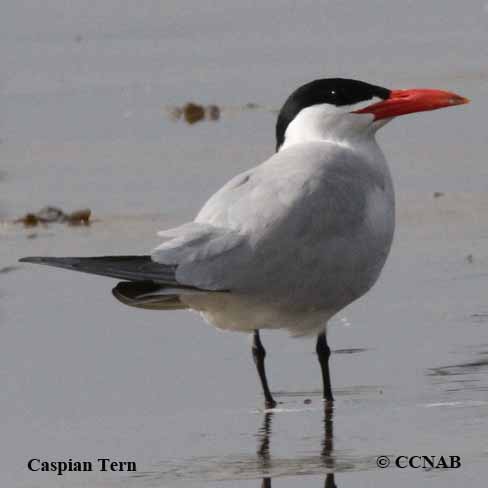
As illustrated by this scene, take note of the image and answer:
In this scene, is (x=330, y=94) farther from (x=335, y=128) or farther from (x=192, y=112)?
(x=192, y=112)

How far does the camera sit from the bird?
564cm

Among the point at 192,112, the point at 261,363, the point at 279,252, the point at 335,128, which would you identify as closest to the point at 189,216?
the point at 335,128

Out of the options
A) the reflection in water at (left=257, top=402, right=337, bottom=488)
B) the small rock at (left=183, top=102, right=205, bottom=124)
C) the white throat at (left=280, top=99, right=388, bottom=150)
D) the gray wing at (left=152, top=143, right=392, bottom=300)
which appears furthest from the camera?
the small rock at (left=183, top=102, right=205, bottom=124)

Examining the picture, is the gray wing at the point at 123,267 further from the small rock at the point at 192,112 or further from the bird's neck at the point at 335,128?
the small rock at the point at 192,112

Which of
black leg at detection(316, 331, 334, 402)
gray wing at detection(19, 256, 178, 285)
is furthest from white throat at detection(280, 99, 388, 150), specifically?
gray wing at detection(19, 256, 178, 285)

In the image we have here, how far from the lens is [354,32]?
12.2m

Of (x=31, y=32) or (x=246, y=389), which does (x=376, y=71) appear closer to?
(x=31, y=32)

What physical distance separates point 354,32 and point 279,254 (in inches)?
262

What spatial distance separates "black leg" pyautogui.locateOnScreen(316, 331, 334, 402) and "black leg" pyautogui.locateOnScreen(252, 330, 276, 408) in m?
0.17

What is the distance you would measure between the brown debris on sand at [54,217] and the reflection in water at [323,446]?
2.75m

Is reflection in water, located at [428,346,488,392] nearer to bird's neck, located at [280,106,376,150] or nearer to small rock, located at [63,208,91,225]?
bird's neck, located at [280,106,376,150]

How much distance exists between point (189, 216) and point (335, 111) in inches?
78.0

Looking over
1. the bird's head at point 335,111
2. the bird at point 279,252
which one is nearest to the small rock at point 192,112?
the bird's head at point 335,111

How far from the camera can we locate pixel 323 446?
17.6 ft
